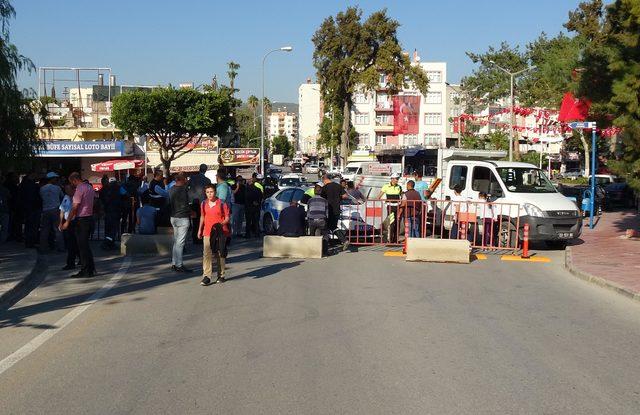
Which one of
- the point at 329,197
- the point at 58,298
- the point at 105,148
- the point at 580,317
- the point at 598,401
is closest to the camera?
the point at 598,401

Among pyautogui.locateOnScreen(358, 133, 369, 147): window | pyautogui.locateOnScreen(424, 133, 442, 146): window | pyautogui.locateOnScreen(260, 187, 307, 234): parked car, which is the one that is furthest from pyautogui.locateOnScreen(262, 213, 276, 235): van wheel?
pyautogui.locateOnScreen(358, 133, 369, 147): window

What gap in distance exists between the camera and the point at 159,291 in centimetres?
1091

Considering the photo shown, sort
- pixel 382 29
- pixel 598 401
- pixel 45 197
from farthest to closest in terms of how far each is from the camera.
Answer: pixel 382 29 < pixel 45 197 < pixel 598 401

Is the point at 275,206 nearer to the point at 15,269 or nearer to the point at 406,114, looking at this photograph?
the point at 15,269

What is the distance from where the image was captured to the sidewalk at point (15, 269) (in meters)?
10.6

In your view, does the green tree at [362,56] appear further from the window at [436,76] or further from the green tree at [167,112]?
the window at [436,76]

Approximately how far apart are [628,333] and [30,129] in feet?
45.3

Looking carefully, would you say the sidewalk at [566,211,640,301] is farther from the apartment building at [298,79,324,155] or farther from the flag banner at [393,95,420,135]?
the apartment building at [298,79,324,155]

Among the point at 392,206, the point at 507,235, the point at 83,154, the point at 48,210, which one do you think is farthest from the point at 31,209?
the point at 83,154

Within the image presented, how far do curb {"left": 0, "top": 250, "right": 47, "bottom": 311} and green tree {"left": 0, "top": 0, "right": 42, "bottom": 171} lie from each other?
2995 mm

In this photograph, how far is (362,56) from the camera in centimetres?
5347

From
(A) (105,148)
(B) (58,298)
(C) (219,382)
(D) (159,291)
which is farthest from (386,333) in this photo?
(A) (105,148)

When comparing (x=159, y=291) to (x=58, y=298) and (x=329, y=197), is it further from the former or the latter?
(x=329, y=197)

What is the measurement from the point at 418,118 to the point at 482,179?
7816cm
